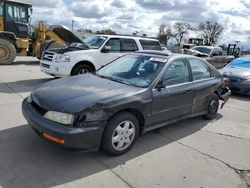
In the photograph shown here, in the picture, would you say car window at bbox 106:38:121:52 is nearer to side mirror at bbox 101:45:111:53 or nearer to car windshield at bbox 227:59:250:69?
side mirror at bbox 101:45:111:53

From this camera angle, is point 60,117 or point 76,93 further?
point 76,93

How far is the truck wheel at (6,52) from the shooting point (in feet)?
39.7

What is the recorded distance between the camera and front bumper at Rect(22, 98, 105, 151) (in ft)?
10.3

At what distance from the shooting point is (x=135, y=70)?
4.56 meters

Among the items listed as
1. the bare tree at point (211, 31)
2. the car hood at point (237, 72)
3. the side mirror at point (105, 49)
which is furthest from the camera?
the bare tree at point (211, 31)

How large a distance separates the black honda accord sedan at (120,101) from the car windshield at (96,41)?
12.7ft

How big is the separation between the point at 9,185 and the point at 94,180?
0.98m

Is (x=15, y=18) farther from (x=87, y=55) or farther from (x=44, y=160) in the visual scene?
(x=44, y=160)

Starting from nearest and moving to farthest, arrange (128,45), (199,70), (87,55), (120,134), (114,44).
Result: (120,134)
(199,70)
(87,55)
(114,44)
(128,45)

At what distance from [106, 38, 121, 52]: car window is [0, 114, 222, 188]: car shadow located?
16.6 feet

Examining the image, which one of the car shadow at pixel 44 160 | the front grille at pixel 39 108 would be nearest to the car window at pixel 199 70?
the car shadow at pixel 44 160

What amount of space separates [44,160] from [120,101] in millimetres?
1334

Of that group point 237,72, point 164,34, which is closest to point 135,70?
point 237,72

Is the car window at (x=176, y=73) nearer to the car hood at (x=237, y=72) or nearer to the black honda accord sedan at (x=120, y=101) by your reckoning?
the black honda accord sedan at (x=120, y=101)
